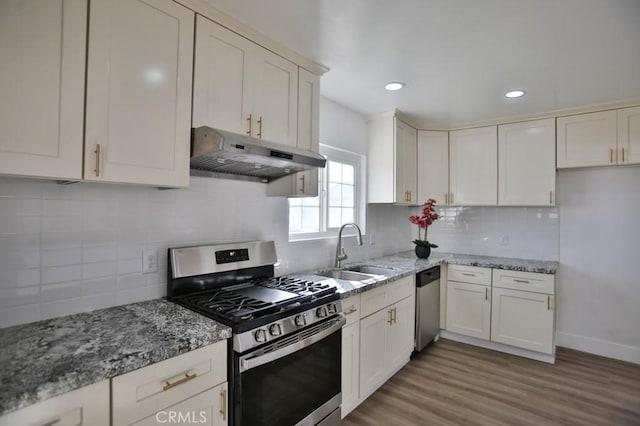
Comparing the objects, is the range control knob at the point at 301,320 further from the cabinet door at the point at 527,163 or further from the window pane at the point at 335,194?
the cabinet door at the point at 527,163

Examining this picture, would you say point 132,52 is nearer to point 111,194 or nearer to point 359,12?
point 111,194

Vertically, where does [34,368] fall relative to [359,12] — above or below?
below

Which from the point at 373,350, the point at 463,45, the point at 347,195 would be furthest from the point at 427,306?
the point at 463,45

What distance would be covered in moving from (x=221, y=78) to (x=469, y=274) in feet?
9.83

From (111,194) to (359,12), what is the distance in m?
1.53

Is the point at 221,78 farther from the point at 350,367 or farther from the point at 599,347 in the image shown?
the point at 599,347

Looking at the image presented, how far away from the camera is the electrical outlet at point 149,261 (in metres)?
1.66

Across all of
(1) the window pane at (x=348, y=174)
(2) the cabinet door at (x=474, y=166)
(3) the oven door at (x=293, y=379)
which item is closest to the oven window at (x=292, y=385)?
(3) the oven door at (x=293, y=379)

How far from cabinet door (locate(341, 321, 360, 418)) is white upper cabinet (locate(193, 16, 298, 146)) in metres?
1.29

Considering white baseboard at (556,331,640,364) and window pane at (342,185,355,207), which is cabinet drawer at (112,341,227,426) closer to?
window pane at (342,185,355,207)

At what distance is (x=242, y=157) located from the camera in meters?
1.68

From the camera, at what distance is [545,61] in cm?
214

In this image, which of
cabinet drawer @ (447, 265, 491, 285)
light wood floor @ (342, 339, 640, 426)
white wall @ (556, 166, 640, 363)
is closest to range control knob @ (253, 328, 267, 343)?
light wood floor @ (342, 339, 640, 426)

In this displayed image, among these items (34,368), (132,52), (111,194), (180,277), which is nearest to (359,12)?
(132,52)
